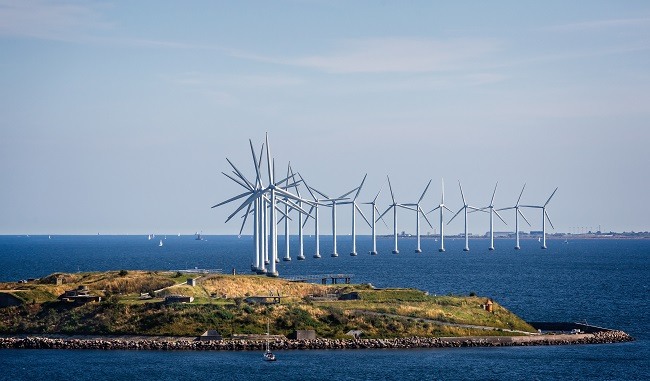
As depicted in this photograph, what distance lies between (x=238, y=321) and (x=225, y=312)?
6.45ft

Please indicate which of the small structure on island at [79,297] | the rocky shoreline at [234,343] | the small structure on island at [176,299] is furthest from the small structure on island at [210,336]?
the small structure on island at [79,297]

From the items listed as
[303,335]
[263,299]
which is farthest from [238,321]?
[263,299]

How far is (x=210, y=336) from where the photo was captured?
350ft

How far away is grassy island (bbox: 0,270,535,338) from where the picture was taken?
109438 millimetres

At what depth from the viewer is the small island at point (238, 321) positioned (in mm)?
105812

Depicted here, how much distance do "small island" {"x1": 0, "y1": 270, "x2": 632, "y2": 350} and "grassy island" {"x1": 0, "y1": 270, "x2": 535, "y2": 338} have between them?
3.6 inches

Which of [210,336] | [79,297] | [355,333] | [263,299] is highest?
[79,297]

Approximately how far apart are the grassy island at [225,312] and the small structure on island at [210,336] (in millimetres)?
762

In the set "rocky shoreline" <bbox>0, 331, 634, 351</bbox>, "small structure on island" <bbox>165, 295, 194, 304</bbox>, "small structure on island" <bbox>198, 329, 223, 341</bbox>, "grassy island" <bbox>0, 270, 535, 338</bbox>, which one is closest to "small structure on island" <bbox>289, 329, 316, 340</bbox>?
"grassy island" <bbox>0, 270, 535, 338</bbox>

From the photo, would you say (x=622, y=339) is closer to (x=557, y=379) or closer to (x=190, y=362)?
(x=557, y=379)

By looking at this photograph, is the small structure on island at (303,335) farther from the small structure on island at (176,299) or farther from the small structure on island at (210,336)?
the small structure on island at (176,299)

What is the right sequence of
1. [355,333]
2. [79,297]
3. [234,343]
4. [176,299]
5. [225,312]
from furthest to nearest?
[176,299], [79,297], [225,312], [355,333], [234,343]

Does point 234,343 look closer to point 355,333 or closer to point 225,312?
point 225,312

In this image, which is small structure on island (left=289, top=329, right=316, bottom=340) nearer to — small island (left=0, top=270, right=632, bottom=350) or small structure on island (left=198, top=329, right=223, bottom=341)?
small island (left=0, top=270, right=632, bottom=350)
